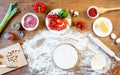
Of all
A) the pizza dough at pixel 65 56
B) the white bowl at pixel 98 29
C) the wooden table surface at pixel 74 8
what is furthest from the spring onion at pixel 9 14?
the white bowl at pixel 98 29

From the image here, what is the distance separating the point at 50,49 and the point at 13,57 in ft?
0.56

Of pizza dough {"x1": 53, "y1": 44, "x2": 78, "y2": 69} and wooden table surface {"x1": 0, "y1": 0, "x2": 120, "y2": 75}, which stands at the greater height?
wooden table surface {"x1": 0, "y1": 0, "x2": 120, "y2": 75}

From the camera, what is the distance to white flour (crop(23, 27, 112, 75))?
1.24 meters

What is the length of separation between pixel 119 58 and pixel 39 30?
0.38 metres

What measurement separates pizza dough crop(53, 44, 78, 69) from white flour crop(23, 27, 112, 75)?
2cm

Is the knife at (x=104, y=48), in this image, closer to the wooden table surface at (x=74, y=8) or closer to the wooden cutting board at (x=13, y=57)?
the wooden table surface at (x=74, y=8)

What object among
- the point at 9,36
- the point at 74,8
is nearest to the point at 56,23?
the point at 74,8

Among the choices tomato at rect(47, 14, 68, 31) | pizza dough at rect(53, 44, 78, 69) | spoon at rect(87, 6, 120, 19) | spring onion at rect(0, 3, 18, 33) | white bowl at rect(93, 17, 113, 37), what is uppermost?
spring onion at rect(0, 3, 18, 33)

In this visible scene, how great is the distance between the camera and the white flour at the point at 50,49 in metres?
1.24

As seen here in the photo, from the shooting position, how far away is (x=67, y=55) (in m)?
1.24

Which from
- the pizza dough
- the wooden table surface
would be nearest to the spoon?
the wooden table surface

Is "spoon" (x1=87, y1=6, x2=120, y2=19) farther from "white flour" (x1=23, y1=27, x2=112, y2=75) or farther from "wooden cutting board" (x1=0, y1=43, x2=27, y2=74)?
"wooden cutting board" (x1=0, y1=43, x2=27, y2=74)

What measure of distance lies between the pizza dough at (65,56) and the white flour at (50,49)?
0.02 metres

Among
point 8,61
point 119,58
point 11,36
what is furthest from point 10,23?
point 119,58
